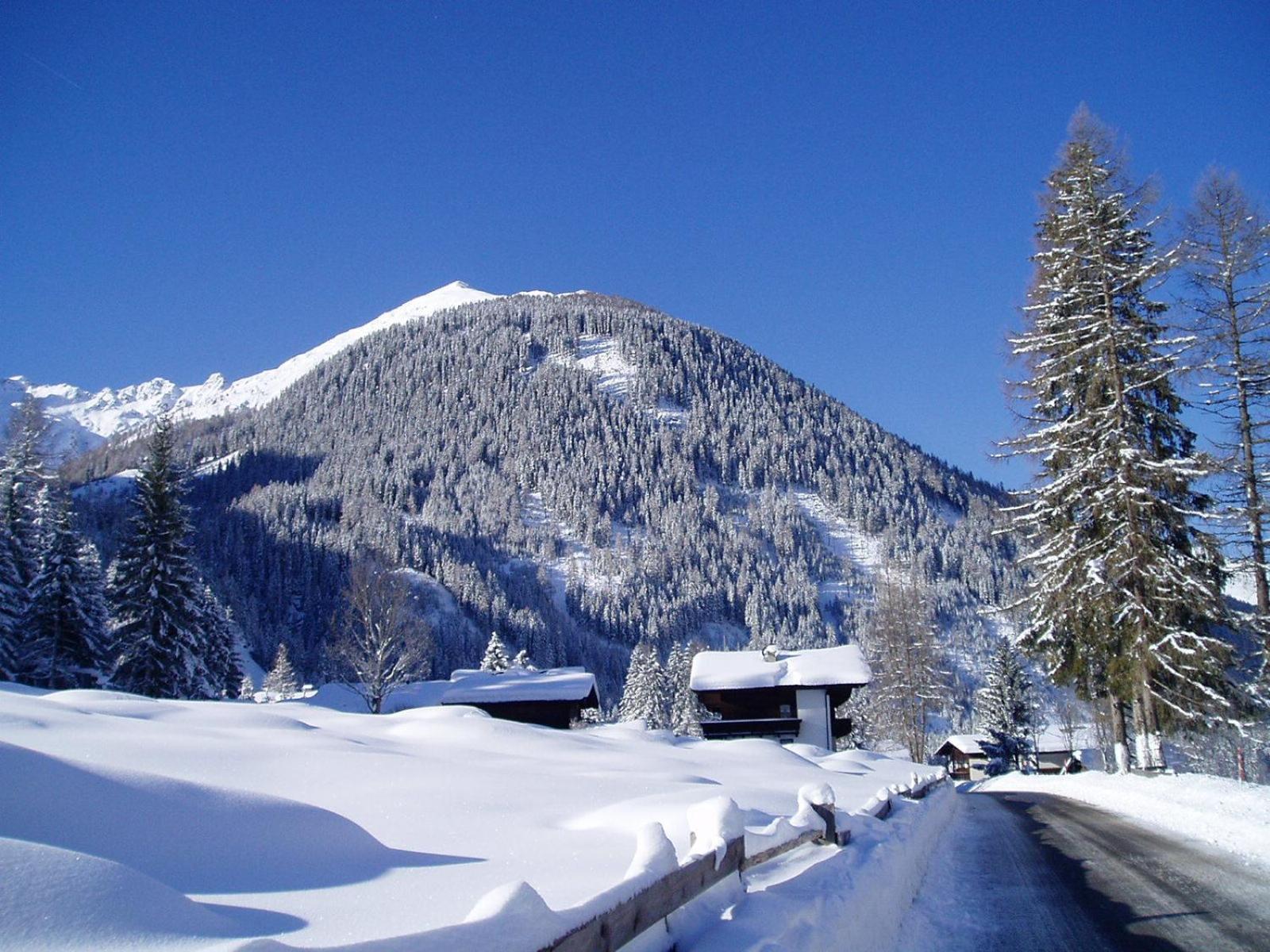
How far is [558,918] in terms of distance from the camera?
258 cm

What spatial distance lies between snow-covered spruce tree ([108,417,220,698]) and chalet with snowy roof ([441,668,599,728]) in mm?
11666

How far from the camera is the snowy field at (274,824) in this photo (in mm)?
3006

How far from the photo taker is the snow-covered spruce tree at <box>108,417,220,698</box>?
102ft

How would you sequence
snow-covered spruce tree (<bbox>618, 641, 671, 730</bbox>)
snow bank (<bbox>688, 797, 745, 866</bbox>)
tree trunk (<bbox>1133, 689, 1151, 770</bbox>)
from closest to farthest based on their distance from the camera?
snow bank (<bbox>688, 797, 745, 866</bbox>) < tree trunk (<bbox>1133, 689, 1151, 770</bbox>) < snow-covered spruce tree (<bbox>618, 641, 671, 730</bbox>)

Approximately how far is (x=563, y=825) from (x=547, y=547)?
177994 mm

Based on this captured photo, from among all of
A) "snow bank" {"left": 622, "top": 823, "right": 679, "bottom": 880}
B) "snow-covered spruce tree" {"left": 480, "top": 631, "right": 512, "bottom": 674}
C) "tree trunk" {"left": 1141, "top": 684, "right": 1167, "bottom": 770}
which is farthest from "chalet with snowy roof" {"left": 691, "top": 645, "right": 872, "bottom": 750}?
"snow-covered spruce tree" {"left": 480, "top": 631, "right": 512, "bottom": 674}

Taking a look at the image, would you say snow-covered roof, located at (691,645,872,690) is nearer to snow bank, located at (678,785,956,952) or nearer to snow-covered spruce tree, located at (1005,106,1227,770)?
snow-covered spruce tree, located at (1005,106,1227,770)

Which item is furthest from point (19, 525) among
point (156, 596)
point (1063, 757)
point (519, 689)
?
point (1063, 757)

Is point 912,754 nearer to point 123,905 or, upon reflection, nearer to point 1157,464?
point 1157,464

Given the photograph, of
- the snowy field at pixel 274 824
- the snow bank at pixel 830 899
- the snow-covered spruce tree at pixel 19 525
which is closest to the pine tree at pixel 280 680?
the snow-covered spruce tree at pixel 19 525

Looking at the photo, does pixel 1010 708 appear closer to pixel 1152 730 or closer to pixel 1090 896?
pixel 1152 730

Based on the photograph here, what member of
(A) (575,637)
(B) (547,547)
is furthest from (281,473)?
(A) (575,637)

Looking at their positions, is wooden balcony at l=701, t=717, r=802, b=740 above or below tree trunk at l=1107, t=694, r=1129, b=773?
below

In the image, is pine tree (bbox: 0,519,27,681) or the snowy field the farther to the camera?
pine tree (bbox: 0,519,27,681)
